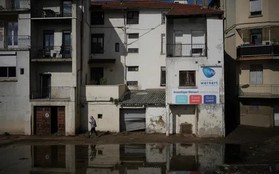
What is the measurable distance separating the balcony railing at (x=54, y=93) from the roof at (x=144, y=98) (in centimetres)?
496

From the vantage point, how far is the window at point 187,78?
26828 mm

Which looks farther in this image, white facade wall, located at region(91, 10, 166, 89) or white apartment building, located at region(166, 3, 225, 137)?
white facade wall, located at region(91, 10, 166, 89)

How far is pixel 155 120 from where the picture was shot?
27938 millimetres

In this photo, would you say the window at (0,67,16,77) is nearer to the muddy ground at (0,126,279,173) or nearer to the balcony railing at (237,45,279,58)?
the muddy ground at (0,126,279,173)

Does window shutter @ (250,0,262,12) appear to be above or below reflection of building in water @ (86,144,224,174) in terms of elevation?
above

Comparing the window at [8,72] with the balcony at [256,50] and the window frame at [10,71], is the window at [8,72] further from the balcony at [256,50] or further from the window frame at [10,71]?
the balcony at [256,50]

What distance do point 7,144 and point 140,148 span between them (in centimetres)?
1083

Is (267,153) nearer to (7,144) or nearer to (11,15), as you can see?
(7,144)

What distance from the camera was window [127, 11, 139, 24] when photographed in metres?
33.1

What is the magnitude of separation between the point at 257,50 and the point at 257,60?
3.80 feet

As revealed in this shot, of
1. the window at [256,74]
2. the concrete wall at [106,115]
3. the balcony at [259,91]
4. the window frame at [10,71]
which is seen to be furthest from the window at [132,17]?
the balcony at [259,91]

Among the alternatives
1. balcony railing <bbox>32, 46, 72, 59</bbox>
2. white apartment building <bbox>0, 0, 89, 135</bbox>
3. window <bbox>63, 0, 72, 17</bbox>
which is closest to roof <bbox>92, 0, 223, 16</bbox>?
window <bbox>63, 0, 72, 17</bbox>

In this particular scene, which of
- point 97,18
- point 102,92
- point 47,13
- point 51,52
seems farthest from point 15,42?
point 102,92

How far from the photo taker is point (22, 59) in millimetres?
28453
